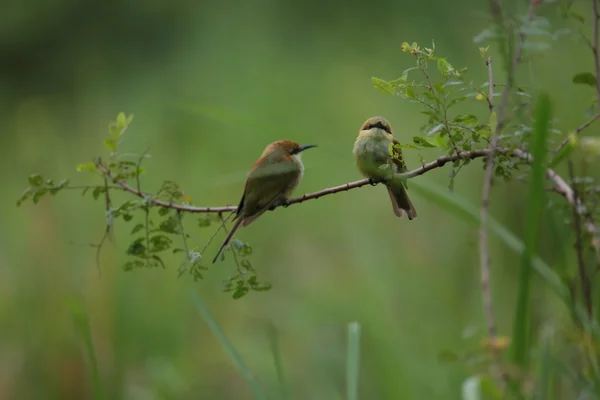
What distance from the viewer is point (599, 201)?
1396 mm

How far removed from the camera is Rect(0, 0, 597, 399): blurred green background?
2.78 metres

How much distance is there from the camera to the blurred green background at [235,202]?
2.78 m

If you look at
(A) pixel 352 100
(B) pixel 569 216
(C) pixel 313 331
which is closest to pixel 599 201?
(B) pixel 569 216

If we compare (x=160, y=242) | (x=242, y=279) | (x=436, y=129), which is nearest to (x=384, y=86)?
(x=436, y=129)

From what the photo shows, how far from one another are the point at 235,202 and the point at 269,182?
2.35 m

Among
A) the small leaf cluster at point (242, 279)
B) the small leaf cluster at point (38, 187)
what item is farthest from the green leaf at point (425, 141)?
the small leaf cluster at point (38, 187)

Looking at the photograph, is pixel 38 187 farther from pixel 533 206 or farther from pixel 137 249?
pixel 533 206

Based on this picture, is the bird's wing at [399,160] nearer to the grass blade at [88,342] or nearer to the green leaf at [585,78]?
the green leaf at [585,78]

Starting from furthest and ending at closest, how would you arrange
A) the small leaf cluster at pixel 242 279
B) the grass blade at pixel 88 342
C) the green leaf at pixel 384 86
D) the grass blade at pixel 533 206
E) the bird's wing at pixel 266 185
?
1. the bird's wing at pixel 266 185
2. the grass blade at pixel 88 342
3. the small leaf cluster at pixel 242 279
4. the green leaf at pixel 384 86
5. the grass blade at pixel 533 206

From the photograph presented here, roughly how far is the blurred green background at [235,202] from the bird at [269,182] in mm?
52

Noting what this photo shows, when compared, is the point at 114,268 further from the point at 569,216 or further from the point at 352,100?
the point at 569,216

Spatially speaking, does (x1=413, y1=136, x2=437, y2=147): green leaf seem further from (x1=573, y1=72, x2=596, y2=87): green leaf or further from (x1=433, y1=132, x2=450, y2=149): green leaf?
(x1=573, y1=72, x2=596, y2=87): green leaf

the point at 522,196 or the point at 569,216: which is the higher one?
the point at 522,196

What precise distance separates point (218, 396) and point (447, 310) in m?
1.14
